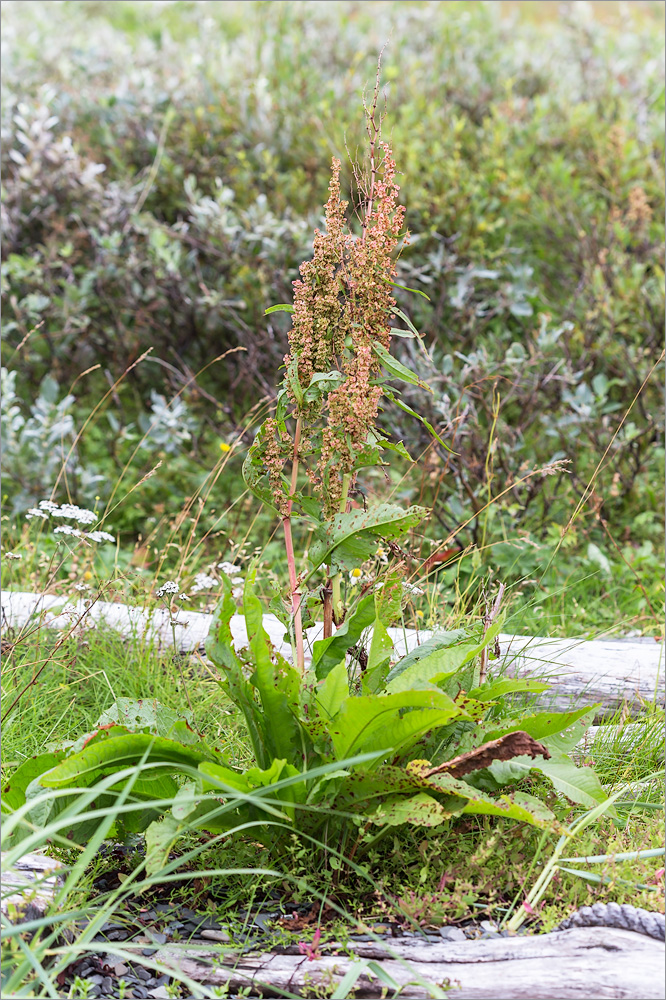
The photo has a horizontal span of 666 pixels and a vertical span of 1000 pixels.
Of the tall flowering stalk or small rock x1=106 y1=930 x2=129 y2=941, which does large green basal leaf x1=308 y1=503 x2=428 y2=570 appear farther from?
small rock x1=106 y1=930 x2=129 y2=941

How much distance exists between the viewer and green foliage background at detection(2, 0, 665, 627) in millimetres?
4344

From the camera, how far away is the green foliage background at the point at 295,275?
434cm

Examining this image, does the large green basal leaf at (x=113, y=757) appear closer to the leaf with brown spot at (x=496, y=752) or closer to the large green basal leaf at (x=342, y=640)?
the large green basal leaf at (x=342, y=640)

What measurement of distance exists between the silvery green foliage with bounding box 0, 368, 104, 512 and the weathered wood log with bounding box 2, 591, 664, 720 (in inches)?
43.4

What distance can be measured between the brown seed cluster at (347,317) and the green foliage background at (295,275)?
5.54ft

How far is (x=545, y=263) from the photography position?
5.54 meters

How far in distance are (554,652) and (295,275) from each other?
9.47 ft

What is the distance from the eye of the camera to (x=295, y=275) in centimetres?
505

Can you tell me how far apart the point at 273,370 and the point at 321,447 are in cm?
275

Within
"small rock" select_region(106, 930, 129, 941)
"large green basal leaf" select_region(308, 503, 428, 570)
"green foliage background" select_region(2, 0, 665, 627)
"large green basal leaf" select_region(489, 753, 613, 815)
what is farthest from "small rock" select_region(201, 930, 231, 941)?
"green foliage background" select_region(2, 0, 665, 627)

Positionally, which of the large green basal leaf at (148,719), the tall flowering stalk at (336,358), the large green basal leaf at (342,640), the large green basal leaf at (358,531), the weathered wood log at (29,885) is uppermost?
the tall flowering stalk at (336,358)

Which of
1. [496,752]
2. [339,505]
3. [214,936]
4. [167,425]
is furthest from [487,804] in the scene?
[167,425]

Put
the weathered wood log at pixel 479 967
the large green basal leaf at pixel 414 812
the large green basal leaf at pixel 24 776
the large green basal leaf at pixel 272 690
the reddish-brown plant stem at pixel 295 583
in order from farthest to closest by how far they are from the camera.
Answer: the reddish-brown plant stem at pixel 295 583, the large green basal leaf at pixel 24 776, the large green basal leaf at pixel 272 690, the large green basal leaf at pixel 414 812, the weathered wood log at pixel 479 967

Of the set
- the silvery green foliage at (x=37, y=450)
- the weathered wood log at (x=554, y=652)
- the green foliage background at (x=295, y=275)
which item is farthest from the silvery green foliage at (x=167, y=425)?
the weathered wood log at (x=554, y=652)
